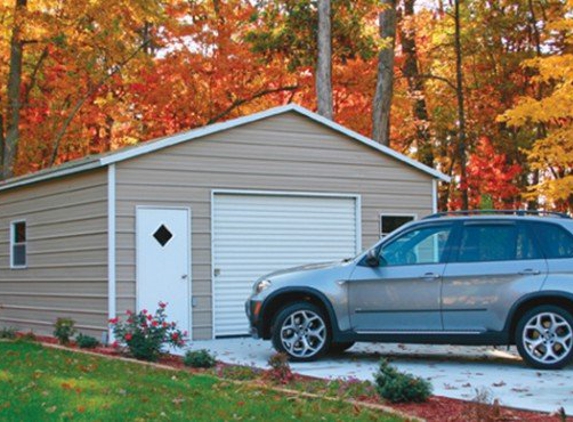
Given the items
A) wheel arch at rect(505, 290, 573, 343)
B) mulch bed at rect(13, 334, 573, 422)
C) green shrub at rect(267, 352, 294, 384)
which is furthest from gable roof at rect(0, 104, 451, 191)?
mulch bed at rect(13, 334, 573, 422)

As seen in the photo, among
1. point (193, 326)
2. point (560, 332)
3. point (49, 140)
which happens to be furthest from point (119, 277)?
point (49, 140)

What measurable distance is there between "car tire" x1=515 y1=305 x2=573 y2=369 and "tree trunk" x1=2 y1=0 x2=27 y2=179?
1765cm

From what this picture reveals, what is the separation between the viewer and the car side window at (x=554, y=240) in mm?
10609

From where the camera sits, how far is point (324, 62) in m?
21.8

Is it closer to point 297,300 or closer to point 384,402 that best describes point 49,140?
point 297,300

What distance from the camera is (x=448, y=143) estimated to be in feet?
93.6

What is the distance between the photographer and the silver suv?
34.7 ft

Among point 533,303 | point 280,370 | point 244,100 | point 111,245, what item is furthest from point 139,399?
point 244,100

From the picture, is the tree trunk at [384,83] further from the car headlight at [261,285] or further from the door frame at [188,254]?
the car headlight at [261,285]

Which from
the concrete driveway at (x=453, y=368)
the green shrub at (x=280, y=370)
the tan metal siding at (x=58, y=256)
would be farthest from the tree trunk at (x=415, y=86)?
the green shrub at (x=280, y=370)

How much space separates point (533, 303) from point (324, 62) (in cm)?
1231

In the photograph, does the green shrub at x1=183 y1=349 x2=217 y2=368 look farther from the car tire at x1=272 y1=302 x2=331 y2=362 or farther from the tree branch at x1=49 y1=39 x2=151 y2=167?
the tree branch at x1=49 y1=39 x2=151 y2=167

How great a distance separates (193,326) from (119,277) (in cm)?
153

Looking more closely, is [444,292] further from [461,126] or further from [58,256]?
[461,126]
